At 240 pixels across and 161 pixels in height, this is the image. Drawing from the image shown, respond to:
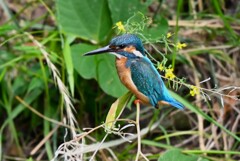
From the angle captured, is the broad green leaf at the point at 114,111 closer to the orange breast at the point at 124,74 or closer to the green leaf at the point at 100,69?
the orange breast at the point at 124,74

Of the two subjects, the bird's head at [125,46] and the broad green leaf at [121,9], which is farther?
the broad green leaf at [121,9]

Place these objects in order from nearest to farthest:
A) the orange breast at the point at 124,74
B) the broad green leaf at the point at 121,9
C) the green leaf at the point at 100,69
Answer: the orange breast at the point at 124,74
the green leaf at the point at 100,69
the broad green leaf at the point at 121,9

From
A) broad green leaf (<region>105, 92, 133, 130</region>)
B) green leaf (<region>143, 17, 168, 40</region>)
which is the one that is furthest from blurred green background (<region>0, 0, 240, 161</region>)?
broad green leaf (<region>105, 92, 133, 130</region>)

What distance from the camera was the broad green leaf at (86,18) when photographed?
2.51 m

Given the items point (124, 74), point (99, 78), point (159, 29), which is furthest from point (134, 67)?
point (159, 29)

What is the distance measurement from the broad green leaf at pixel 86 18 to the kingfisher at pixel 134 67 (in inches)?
44.4

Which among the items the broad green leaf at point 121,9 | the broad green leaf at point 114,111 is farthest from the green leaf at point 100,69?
the broad green leaf at point 114,111

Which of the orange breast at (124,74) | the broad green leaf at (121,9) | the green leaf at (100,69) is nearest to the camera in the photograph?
the orange breast at (124,74)

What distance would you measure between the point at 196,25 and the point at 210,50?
0.20 meters

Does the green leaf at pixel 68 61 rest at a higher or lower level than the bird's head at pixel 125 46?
lower

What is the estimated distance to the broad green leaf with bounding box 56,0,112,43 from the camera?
2506 mm

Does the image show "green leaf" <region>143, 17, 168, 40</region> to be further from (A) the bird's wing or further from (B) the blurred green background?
(A) the bird's wing

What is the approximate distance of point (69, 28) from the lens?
98.3 inches

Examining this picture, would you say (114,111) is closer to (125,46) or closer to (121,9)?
(125,46)
